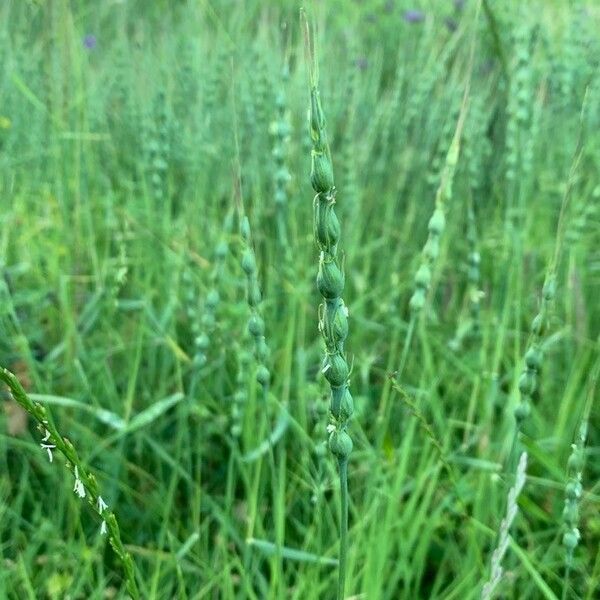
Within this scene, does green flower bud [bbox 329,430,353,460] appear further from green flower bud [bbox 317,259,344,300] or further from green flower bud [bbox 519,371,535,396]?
green flower bud [bbox 519,371,535,396]

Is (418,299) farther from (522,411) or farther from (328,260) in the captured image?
(328,260)

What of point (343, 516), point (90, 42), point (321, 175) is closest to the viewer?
point (321, 175)

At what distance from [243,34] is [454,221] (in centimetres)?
86

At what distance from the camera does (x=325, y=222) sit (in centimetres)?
51

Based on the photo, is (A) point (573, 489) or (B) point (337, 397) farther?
(A) point (573, 489)

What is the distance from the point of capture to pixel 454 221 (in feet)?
6.24

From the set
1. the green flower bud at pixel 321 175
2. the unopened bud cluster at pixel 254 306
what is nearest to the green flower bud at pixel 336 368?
the green flower bud at pixel 321 175

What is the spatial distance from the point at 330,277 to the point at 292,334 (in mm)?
918

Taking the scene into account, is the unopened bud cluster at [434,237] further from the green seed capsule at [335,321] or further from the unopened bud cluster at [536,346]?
the green seed capsule at [335,321]

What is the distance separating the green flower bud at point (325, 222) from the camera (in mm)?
508

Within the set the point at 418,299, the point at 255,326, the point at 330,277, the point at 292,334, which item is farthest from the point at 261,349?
the point at 292,334

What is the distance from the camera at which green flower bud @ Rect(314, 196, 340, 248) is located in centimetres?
51

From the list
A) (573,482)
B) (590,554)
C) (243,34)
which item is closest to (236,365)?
(590,554)

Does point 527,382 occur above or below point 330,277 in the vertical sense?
below
